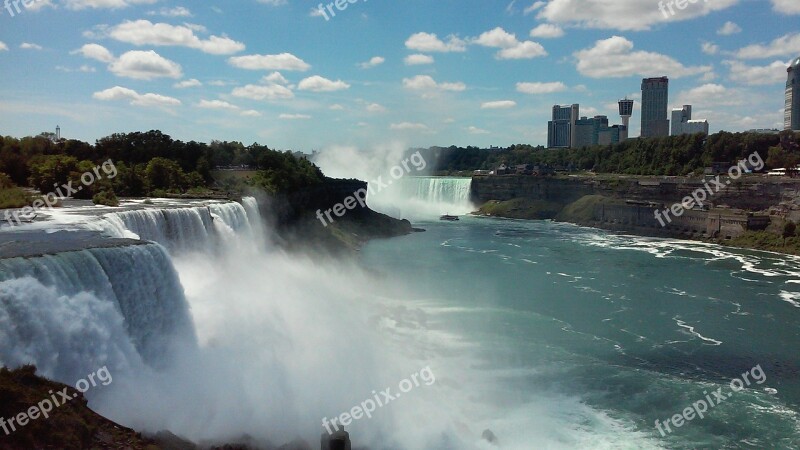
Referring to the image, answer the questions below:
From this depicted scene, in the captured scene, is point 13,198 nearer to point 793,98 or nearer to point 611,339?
point 611,339

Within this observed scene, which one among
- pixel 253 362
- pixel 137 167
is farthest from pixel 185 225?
pixel 137 167

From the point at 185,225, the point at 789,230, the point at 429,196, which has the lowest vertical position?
the point at 789,230

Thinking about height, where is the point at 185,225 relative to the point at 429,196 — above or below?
above

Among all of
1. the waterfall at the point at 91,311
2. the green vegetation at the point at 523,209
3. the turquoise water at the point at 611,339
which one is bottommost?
the turquoise water at the point at 611,339

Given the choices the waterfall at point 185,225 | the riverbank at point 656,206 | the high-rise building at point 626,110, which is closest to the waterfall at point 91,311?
the waterfall at point 185,225

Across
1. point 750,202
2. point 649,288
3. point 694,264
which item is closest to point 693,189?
point 750,202

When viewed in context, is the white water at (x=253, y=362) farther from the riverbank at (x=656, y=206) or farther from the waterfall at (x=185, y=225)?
the riverbank at (x=656, y=206)
